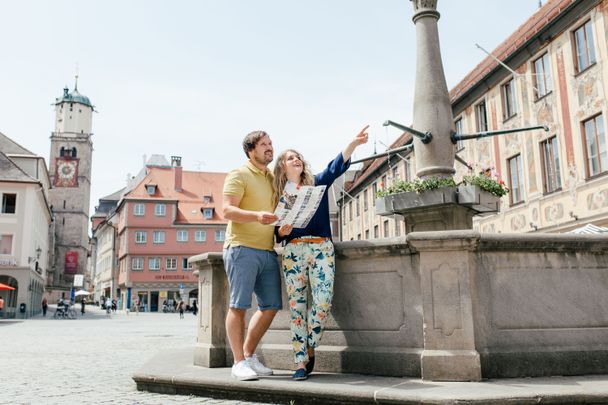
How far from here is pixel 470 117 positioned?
25578 mm

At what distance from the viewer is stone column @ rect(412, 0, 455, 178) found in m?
7.03

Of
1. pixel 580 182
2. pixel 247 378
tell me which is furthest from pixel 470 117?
pixel 247 378

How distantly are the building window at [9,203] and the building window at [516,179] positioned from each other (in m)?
33.1

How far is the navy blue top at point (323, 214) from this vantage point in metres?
4.88

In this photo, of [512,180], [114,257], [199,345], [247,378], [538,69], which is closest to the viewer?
[247,378]

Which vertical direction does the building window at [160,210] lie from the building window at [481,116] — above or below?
above

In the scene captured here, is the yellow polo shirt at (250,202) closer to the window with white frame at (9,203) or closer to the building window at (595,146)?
the building window at (595,146)

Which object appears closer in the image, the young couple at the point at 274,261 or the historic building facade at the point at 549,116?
the young couple at the point at 274,261

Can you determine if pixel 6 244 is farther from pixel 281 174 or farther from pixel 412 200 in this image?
pixel 281 174

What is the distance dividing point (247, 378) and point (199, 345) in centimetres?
137

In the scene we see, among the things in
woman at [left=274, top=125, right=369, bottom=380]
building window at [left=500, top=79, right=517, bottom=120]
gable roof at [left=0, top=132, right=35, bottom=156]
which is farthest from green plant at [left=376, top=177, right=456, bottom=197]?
gable roof at [left=0, top=132, right=35, bottom=156]

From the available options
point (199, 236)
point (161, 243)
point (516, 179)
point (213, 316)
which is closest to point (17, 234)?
point (161, 243)

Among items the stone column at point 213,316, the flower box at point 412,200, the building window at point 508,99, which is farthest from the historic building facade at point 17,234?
the flower box at point 412,200

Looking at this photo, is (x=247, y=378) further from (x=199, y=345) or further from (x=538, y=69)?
(x=538, y=69)
